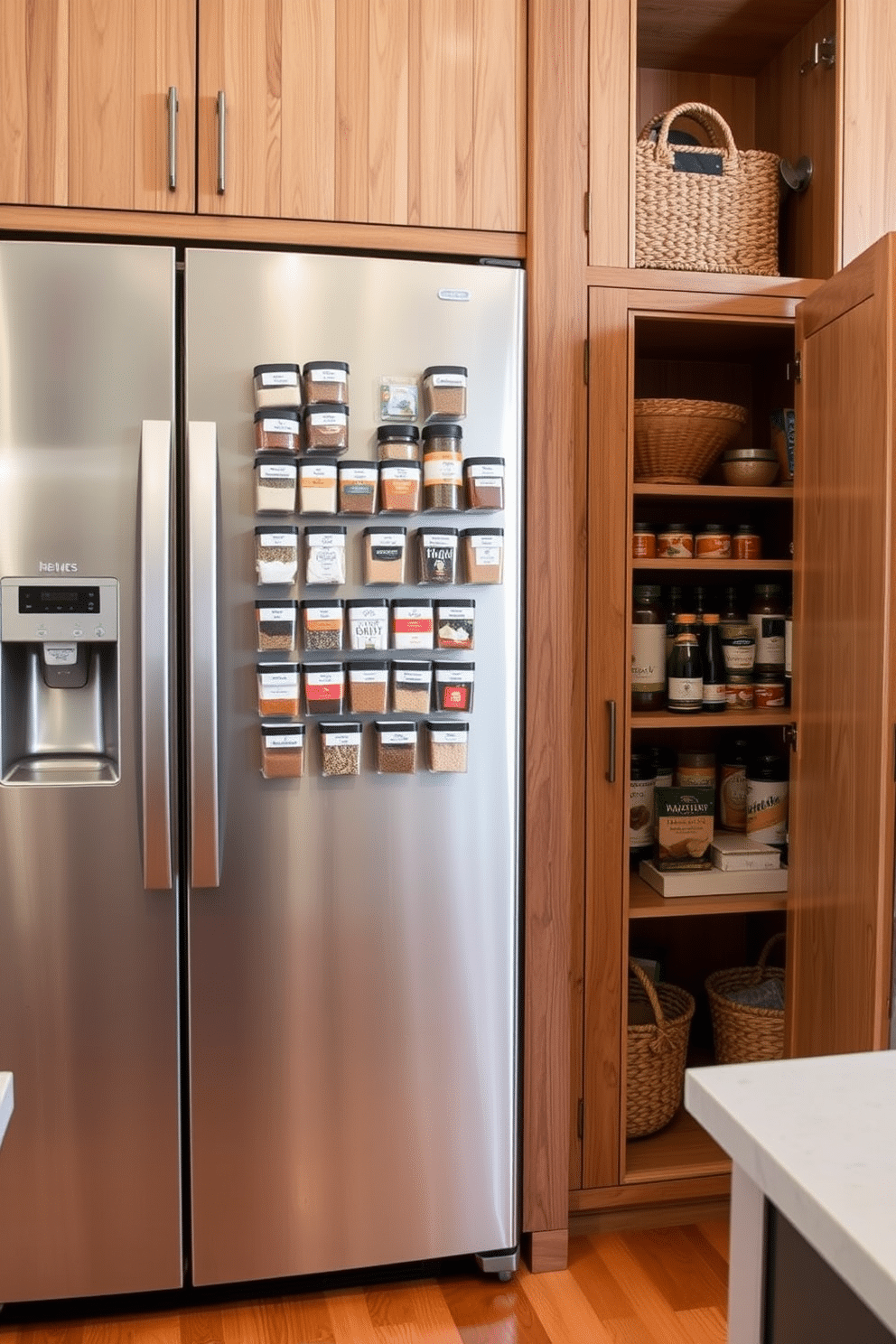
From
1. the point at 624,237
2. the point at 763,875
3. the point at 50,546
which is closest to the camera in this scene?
the point at 50,546

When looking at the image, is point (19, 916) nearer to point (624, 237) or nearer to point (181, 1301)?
point (181, 1301)

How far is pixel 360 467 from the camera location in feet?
6.45

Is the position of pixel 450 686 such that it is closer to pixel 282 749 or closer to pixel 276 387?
pixel 282 749

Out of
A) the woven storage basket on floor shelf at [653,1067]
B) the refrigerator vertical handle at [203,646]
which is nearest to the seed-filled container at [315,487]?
the refrigerator vertical handle at [203,646]

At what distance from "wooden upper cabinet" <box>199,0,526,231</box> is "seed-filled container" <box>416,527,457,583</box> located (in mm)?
563

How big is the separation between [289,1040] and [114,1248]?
0.46 m

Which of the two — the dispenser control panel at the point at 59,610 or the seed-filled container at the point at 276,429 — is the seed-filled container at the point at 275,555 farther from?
the dispenser control panel at the point at 59,610

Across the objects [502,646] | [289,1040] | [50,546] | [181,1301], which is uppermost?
[50,546]

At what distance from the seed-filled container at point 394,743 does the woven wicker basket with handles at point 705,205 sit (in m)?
1.04

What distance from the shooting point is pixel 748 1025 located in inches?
97.9

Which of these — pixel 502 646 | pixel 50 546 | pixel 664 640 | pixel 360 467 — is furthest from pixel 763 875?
pixel 50 546

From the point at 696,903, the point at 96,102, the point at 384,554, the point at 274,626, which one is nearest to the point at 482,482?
the point at 384,554

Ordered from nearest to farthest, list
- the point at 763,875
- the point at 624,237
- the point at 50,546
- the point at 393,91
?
the point at 50,546 → the point at 393,91 → the point at 624,237 → the point at 763,875

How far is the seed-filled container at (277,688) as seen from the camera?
195 cm
